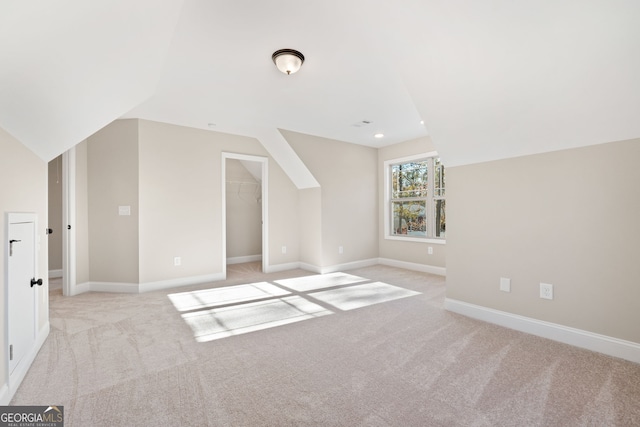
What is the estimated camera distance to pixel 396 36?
7.13 ft

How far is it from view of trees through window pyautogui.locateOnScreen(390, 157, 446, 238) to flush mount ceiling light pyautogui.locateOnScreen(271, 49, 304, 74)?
11.0ft

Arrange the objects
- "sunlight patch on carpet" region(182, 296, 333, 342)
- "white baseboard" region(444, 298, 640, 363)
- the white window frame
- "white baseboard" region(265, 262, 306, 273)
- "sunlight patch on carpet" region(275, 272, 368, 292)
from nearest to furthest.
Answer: "white baseboard" region(444, 298, 640, 363) < "sunlight patch on carpet" region(182, 296, 333, 342) < "sunlight patch on carpet" region(275, 272, 368, 292) < the white window frame < "white baseboard" region(265, 262, 306, 273)

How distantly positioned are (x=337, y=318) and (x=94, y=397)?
2051 mm

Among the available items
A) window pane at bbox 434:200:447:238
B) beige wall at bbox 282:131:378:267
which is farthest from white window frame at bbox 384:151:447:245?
beige wall at bbox 282:131:378:267

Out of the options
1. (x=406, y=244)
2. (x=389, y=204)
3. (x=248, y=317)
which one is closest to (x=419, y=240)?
(x=406, y=244)

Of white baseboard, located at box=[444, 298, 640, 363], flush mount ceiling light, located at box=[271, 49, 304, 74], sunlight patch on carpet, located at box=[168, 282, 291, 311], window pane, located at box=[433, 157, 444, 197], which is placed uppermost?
flush mount ceiling light, located at box=[271, 49, 304, 74]

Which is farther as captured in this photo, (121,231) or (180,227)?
(180,227)

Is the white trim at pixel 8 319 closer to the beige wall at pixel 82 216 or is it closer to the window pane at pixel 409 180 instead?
the beige wall at pixel 82 216

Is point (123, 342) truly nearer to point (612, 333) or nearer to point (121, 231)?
point (121, 231)

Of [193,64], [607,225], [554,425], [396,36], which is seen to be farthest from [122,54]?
[607,225]

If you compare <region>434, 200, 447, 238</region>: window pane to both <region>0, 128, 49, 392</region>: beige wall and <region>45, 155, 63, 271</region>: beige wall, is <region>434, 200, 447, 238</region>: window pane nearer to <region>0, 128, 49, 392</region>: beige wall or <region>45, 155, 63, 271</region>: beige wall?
<region>0, 128, 49, 392</region>: beige wall

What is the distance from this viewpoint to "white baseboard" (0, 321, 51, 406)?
5.51ft

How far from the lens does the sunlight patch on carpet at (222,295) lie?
359 cm

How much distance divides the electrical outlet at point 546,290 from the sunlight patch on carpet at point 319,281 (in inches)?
98.4
